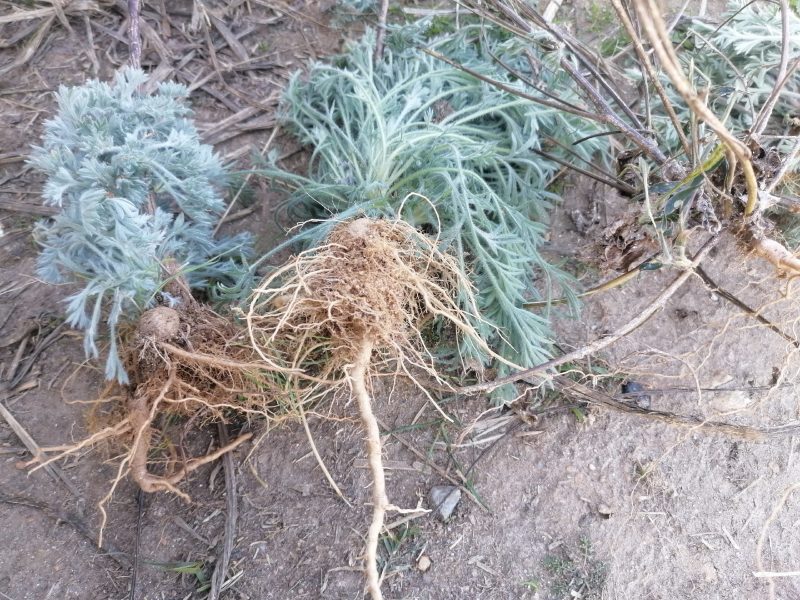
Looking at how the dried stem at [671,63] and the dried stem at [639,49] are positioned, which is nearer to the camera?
the dried stem at [671,63]

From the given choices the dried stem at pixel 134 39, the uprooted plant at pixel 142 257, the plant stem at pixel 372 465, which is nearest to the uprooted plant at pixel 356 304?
the plant stem at pixel 372 465

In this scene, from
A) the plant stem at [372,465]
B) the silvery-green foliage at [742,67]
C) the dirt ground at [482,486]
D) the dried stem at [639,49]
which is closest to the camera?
the dried stem at [639,49]

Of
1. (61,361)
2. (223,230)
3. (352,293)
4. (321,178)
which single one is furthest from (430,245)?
(61,361)

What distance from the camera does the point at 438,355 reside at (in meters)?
1.83

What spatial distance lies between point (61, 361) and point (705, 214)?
1.85 metres

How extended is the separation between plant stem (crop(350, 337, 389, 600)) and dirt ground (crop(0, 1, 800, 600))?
0.75 feet

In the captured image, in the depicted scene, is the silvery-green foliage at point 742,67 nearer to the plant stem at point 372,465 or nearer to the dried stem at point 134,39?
the plant stem at point 372,465

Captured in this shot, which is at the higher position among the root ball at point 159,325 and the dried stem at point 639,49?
the dried stem at point 639,49

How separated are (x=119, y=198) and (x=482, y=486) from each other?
1218 mm

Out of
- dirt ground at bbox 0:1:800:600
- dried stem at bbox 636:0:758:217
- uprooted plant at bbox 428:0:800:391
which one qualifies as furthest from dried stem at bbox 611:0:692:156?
dirt ground at bbox 0:1:800:600

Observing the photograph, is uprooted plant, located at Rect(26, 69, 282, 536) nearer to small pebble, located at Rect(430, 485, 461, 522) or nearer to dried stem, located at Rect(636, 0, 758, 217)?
small pebble, located at Rect(430, 485, 461, 522)

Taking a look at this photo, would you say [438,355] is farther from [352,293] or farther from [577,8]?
[577,8]

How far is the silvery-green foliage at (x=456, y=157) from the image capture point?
1744mm

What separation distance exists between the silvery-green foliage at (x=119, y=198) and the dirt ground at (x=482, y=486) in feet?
1.05
